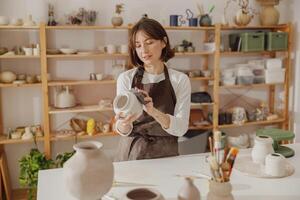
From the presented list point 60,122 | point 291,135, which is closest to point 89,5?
point 60,122

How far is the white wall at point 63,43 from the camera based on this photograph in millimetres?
3275

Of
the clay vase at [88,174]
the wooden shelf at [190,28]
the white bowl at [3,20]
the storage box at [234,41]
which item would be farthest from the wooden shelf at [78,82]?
the clay vase at [88,174]

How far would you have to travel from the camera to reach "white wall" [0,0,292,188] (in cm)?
328

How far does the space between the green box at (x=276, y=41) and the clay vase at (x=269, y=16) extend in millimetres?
130

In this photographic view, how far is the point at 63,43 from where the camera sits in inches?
133

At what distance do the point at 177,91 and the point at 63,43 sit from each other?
1.83 metres

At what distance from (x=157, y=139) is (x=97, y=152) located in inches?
30.8

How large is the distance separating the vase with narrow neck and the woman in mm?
2141

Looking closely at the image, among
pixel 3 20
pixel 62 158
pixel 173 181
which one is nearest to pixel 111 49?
pixel 3 20

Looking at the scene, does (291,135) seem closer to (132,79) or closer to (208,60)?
(132,79)

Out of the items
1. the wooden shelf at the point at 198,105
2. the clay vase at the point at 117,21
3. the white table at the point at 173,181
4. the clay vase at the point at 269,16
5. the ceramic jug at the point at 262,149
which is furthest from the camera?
the clay vase at the point at 269,16

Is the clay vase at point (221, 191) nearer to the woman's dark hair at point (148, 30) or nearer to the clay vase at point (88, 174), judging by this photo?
the clay vase at point (88, 174)

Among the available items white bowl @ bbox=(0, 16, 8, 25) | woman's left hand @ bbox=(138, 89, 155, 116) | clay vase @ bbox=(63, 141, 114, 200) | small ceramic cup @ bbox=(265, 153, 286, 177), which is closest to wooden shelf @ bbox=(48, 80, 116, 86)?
white bowl @ bbox=(0, 16, 8, 25)

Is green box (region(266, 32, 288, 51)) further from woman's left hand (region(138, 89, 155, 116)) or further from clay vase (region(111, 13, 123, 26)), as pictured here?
woman's left hand (region(138, 89, 155, 116))
